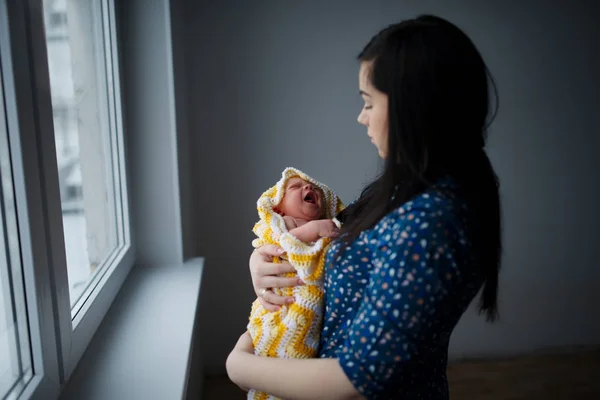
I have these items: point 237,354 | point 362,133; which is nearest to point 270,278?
point 237,354

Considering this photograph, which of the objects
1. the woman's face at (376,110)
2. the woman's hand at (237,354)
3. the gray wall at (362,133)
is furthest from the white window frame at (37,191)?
the gray wall at (362,133)

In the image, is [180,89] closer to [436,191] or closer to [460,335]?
[436,191]

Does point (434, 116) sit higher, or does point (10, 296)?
point (434, 116)

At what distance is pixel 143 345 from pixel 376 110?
0.87 metres

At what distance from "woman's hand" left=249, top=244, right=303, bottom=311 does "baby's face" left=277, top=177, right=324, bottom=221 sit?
0.42 ft

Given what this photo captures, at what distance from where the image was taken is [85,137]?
1383 mm

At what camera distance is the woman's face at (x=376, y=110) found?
2.82ft

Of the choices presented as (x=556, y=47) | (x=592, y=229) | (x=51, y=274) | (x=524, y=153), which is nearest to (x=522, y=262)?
(x=592, y=229)

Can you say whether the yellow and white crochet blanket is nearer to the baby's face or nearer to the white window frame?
the baby's face

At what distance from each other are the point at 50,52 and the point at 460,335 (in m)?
2.42

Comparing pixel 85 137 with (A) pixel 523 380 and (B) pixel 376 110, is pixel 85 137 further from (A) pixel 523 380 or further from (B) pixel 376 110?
(A) pixel 523 380

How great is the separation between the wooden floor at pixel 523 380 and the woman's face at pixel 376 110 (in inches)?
73.1

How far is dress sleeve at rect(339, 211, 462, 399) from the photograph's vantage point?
762mm

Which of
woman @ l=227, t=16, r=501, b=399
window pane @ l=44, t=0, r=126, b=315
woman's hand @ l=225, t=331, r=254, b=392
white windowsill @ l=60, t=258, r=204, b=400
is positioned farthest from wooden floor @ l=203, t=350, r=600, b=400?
woman @ l=227, t=16, r=501, b=399
